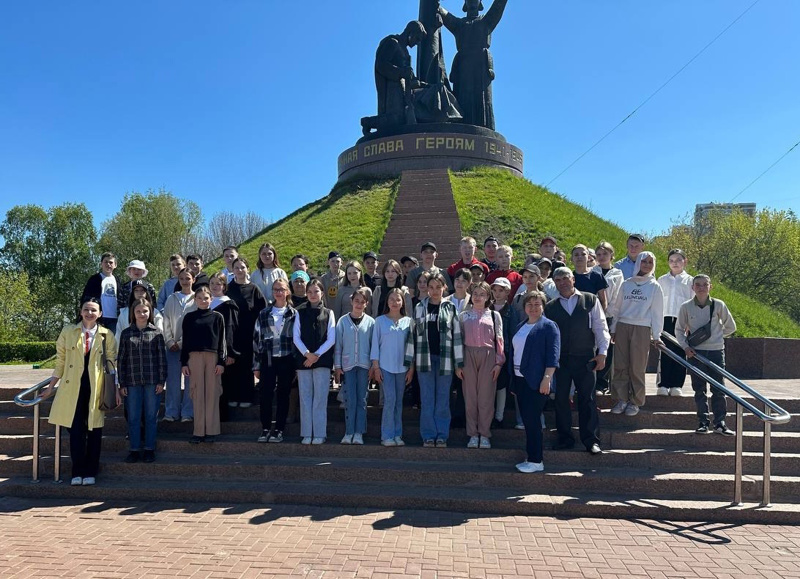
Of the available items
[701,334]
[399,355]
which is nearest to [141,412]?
[399,355]

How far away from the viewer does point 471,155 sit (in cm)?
2384

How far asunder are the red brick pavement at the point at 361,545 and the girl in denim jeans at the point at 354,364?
119cm

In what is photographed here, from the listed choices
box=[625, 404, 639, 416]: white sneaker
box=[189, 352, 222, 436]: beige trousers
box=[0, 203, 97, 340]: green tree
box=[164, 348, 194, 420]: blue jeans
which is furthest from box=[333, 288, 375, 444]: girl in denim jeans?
box=[0, 203, 97, 340]: green tree

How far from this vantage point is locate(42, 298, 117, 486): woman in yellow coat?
18.6ft

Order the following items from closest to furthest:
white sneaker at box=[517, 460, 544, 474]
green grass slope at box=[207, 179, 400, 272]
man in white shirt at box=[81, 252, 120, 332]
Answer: white sneaker at box=[517, 460, 544, 474] → man in white shirt at box=[81, 252, 120, 332] → green grass slope at box=[207, 179, 400, 272]

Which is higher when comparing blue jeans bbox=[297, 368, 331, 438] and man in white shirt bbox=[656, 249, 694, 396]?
man in white shirt bbox=[656, 249, 694, 396]

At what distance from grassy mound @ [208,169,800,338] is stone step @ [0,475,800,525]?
10381mm

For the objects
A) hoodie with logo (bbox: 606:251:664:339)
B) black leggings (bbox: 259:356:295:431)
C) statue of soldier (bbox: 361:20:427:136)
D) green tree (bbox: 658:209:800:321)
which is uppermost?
statue of soldier (bbox: 361:20:427:136)

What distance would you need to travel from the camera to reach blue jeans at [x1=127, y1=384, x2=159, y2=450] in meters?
5.91

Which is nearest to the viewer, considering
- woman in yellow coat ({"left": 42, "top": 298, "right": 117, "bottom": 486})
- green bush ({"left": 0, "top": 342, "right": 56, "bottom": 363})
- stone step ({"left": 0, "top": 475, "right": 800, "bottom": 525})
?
stone step ({"left": 0, "top": 475, "right": 800, "bottom": 525})

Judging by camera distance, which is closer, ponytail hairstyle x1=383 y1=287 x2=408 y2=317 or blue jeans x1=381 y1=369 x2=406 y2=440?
blue jeans x1=381 y1=369 x2=406 y2=440

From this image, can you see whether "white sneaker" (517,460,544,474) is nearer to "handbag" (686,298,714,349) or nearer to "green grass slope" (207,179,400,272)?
"handbag" (686,298,714,349)

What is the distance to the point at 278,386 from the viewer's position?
6.24m

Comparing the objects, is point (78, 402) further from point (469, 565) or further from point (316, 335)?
point (469, 565)
